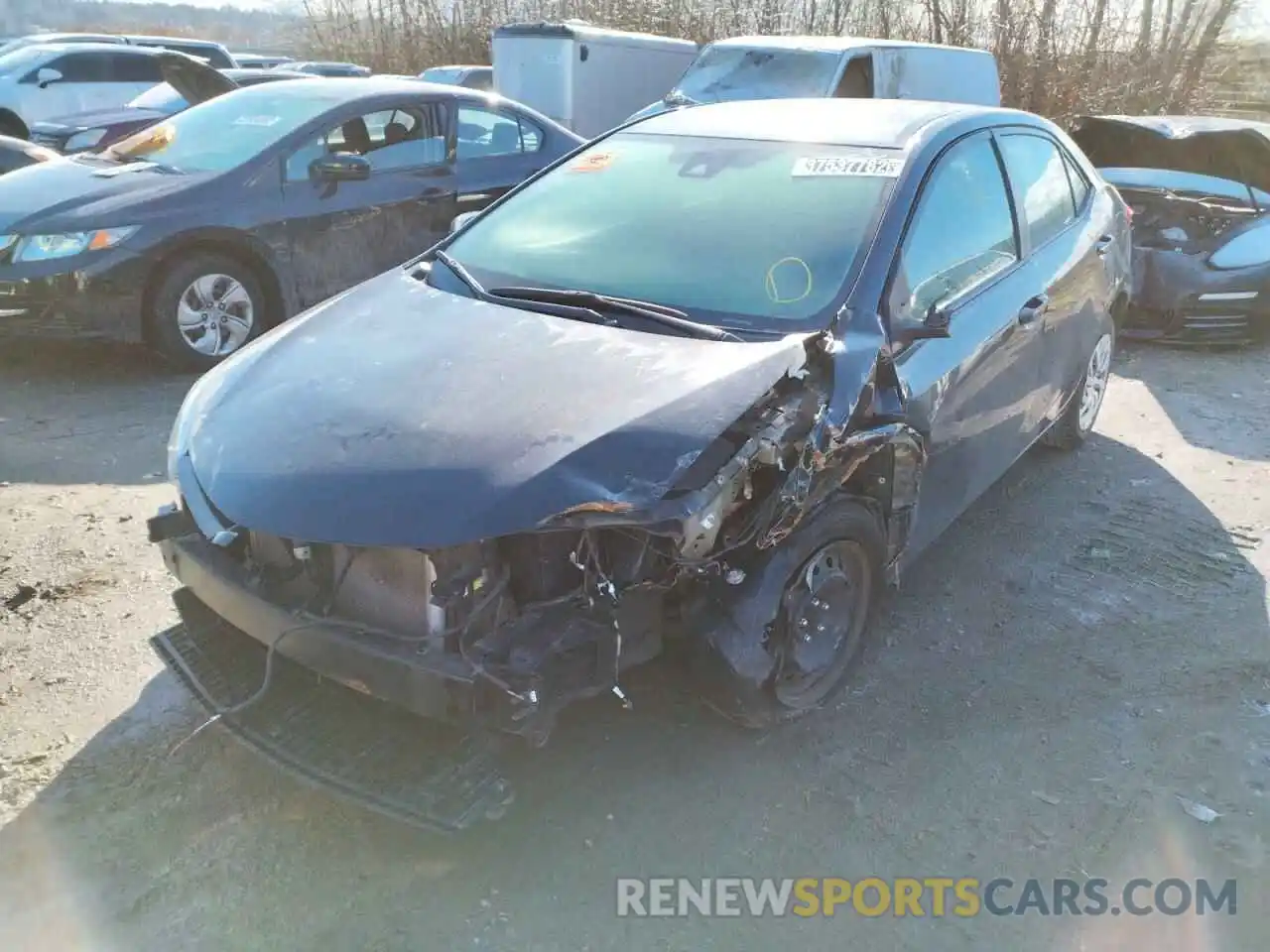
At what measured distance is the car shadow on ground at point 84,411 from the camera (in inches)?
185

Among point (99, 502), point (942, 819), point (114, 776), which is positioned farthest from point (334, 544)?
point (99, 502)

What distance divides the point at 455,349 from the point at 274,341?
67 centimetres

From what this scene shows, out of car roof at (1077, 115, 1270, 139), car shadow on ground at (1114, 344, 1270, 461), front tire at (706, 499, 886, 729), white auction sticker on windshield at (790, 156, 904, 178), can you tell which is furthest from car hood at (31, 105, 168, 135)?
front tire at (706, 499, 886, 729)

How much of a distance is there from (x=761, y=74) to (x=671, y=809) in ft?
29.9

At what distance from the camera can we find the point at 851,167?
11.2 ft

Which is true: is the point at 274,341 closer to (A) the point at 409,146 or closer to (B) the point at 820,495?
(B) the point at 820,495

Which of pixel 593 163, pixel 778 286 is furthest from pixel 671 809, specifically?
pixel 593 163

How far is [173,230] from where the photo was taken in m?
5.63

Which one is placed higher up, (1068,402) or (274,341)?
(274,341)

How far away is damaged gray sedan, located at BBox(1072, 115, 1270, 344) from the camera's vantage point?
6.98 meters

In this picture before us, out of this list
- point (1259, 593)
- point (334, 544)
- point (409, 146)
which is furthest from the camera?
point (409, 146)

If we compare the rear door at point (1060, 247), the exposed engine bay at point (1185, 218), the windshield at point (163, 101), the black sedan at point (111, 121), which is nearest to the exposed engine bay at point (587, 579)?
the rear door at point (1060, 247)

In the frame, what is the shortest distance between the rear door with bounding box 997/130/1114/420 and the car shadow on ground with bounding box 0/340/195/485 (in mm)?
3834

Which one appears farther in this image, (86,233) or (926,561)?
(86,233)
